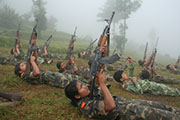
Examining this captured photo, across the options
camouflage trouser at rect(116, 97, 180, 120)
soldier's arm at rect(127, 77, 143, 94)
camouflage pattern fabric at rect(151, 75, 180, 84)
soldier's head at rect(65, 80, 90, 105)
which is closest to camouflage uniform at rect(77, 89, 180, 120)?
camouflage trouser at rect(116, 97, 180, 120)

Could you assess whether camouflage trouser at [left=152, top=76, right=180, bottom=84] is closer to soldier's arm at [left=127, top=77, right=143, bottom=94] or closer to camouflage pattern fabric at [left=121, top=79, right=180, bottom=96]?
camouflage pattern fabric at [left=121, top=79, right=180, bottom=96]

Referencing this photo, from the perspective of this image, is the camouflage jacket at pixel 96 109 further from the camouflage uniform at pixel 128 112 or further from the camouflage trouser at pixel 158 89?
the camouflage trouser at pixel 158 89

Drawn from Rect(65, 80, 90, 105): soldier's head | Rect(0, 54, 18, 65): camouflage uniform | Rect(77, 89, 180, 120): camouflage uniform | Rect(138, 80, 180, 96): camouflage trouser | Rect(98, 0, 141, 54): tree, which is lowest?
Rect(138, 80, 180, 96): camouflage trouser

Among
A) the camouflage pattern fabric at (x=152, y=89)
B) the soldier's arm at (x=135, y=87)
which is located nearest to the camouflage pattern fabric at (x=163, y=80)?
the camouflage pattern fabric at (x=152, y=89)

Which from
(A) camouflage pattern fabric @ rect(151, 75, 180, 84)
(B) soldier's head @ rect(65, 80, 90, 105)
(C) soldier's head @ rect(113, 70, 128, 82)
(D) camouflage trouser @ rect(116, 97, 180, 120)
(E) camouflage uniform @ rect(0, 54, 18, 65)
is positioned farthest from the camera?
(E) camouflage uniform @ rect(0, 54, 18, 65)

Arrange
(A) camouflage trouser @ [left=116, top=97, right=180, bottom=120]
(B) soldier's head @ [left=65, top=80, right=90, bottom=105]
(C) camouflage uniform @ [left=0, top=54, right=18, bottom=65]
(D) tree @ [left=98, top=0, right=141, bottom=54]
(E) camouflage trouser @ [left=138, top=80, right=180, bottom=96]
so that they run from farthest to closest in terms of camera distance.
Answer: (D) tree @ [left=98, top=0, right=141, bottom=54] < (C) camouflage uniform @ [left=0, top=54, right=18, bottom=65] < (E) camouflage trouser @ [left=138, top=80, right=180, bottom=96] < (B) soldier's head @ [left=65, top=80, right=90, bottom=105] < (A) camouflage trouser @ [left=116, top=97, right=180, bottom=120]

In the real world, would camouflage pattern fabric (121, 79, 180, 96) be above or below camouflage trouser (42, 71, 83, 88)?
below

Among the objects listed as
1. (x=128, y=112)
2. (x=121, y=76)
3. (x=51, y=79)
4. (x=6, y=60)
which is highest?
(x=6, y=60)

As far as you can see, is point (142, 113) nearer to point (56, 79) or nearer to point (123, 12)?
point (56, 79)

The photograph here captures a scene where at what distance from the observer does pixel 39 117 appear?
106 inches

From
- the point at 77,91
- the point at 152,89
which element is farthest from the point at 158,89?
the point at 77,91

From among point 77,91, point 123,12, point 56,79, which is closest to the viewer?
point 77,91

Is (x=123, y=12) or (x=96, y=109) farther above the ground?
(x=123, y=12)

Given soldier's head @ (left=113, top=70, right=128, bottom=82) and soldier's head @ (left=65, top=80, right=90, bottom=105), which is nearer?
soldier's head @ (left=65, top=80, right=90, bottom=105)
